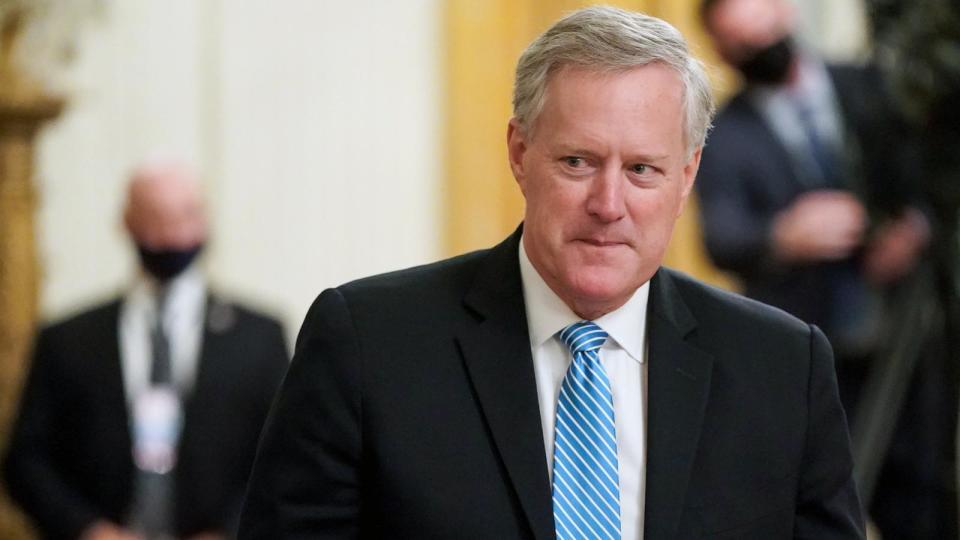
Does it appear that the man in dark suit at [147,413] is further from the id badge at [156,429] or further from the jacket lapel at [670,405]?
the jacket lapel at [670,405]

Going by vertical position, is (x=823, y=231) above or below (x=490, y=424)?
below

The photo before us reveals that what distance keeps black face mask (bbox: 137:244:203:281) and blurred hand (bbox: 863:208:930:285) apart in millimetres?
1905

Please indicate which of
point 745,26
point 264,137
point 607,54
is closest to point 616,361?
point 607,54

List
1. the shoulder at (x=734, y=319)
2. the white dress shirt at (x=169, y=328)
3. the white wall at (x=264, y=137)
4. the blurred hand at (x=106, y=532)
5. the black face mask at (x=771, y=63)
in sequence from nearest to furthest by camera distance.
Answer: the shoulder at (x=734, y=319) < the blurred hand at (x=106, y=532) < the white dress shirt at (x=169, y=328) < the black face mask at (x=771, y=63) < the white wall at (x=264, y=137)

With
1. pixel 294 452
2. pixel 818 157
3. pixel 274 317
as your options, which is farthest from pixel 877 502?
pixel 294 452

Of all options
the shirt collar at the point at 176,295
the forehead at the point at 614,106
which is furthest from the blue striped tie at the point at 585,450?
the shirt collar at the point at 176,295

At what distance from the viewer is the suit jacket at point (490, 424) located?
7.76ft

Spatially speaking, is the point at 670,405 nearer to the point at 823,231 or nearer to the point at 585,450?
the point at 585,450

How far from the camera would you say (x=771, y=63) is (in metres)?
5.68

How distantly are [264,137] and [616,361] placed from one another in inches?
212

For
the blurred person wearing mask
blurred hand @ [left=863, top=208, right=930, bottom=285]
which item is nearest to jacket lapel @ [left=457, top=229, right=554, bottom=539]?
the blurred person wearing mask

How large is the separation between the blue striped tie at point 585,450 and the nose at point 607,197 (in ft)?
0.65

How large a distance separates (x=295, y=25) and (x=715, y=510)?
557 cm

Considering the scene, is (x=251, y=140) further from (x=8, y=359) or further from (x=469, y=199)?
(x=8, y=359)
